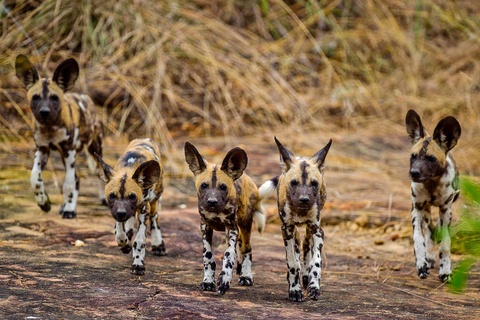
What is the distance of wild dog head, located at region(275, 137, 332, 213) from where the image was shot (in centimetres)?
502

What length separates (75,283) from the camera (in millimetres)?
4941

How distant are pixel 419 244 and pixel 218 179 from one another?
1.73 metres

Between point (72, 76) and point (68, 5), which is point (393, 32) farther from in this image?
point (72, 76)

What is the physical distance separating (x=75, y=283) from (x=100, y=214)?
2354 millimetres

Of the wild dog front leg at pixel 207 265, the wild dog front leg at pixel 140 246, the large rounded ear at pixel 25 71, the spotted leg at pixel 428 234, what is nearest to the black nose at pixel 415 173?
the spotted leg at pixel 428 234

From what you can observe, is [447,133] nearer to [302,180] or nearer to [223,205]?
[302,180]

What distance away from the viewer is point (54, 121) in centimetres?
690

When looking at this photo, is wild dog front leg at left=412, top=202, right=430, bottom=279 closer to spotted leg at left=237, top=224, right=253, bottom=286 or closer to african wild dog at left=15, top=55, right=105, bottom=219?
spotted leg at left=237, top=224, right=253, bottom=286

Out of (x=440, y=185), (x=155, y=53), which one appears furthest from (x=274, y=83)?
(x=440, y=185)

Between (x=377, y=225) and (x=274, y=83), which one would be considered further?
(x=274, y=83)

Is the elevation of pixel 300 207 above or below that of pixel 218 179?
below

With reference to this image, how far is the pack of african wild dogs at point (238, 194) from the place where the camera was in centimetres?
513

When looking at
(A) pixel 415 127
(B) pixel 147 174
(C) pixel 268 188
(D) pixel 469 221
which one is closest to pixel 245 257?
(C) pixel 268 188

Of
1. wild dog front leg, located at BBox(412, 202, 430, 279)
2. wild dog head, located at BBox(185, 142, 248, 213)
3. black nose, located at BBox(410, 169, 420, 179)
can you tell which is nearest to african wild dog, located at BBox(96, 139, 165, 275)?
wild dog head, located at BBox(185, 142, 248, 213)
